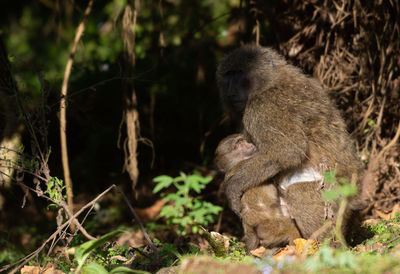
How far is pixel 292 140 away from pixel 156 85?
3.75m

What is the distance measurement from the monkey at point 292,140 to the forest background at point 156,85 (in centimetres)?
122

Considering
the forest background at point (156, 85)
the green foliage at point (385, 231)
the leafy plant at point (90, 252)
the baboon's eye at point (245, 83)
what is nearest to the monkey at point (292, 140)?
the baboon's eye at point (245, 83)

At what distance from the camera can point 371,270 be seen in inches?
86.1

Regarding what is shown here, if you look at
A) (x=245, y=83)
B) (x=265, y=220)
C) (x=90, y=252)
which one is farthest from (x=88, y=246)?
(x=245, y=83)

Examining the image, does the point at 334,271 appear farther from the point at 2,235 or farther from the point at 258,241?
the point at 2,235

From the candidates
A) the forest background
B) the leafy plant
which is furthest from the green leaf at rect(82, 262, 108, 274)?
the forest background

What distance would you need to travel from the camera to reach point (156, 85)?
7.33 metres

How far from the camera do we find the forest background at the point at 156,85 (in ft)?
16.0

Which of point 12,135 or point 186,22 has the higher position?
point 186,22

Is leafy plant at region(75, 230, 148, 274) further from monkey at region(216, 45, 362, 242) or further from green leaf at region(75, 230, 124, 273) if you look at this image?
monkey at region(216, 45, 362, 242)

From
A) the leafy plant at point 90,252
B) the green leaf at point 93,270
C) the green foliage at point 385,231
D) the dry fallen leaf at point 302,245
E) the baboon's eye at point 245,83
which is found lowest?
the green foliage at point 385,231

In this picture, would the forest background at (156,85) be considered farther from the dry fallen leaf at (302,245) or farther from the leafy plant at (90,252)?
the dry fallen leaf at (302,245)

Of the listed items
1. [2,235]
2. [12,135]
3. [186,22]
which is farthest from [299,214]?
[186,22]

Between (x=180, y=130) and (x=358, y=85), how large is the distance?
9.96 ft
